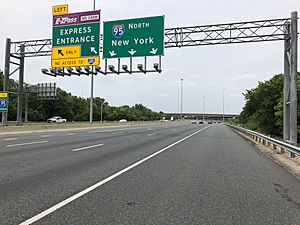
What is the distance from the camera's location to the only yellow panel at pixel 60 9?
2720 cm

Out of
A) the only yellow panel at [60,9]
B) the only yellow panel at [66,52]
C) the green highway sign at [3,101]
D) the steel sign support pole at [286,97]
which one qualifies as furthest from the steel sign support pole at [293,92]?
the green highway sign at [3,101]

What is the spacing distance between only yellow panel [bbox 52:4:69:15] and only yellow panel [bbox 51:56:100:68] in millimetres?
4561

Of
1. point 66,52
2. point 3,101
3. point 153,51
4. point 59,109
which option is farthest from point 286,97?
point 59,109

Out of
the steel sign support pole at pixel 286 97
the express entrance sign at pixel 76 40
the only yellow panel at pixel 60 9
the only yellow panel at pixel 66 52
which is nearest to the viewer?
the steel sign support pole at pixel 286 97

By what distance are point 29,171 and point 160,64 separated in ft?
61.4

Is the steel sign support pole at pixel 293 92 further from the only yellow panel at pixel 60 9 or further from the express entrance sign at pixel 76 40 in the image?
the only yellow panel at pixel 60 9

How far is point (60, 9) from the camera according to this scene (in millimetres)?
27547

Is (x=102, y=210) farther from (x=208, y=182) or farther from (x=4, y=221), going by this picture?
(x=208, y=182)

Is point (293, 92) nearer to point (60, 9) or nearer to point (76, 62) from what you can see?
point (76, 62)

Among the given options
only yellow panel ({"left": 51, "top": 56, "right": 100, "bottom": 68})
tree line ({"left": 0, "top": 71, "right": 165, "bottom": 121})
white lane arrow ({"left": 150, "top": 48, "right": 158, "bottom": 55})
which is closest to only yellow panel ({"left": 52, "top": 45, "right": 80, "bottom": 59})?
only yellow panel ({"left": 51, "top": 56, "right": 100, "bottom": 68})

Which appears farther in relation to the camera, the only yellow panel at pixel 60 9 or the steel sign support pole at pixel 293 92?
the only yellow panel at pixel 60 9

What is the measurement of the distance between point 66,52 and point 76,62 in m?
1.37

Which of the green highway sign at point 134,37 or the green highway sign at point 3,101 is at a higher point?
the green highway sign at point 134,37

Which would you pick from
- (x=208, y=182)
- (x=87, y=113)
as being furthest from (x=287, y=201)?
(x=87, y=113)
